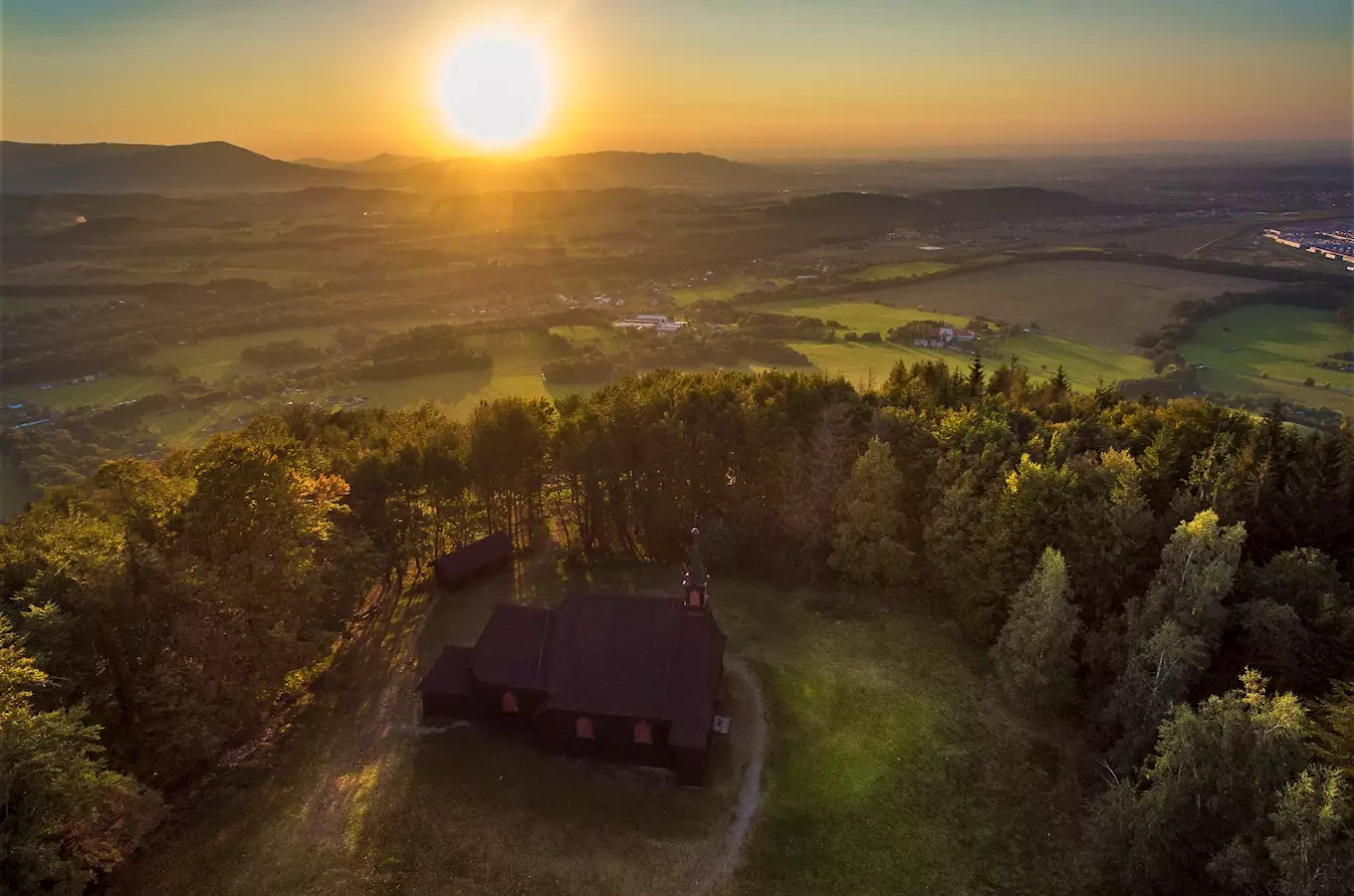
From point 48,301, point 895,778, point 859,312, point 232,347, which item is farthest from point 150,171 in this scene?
point 895,778

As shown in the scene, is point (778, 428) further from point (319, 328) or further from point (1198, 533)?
point (319, 328)

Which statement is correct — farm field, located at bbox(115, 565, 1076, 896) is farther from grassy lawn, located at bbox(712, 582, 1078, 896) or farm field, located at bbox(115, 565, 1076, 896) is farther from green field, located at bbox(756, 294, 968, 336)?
green field, located at bbox(756, 294, 968, 336)

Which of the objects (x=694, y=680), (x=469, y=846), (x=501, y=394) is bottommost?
(x=469, y=846)

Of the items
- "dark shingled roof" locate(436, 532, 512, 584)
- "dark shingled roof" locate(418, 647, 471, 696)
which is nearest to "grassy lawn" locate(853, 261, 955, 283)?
"dark shingled roof" locate(436, 532, 512, 584)

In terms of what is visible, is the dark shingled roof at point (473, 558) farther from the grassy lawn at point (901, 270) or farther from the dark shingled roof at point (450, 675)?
the grassy lawn at point (901, 270)

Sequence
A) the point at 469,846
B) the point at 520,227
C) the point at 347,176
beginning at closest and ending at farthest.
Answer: the point at 469,846, the point at 520,227, the point at 347,176

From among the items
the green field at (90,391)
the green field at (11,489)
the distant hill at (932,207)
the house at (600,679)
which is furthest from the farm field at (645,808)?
the distant hill at (932,207)

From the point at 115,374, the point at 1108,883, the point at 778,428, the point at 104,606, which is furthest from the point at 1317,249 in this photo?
the point at 115,374
